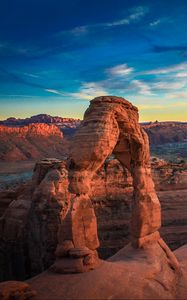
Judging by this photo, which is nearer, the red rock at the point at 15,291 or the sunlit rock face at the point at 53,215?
the red rock at the point at 15,291

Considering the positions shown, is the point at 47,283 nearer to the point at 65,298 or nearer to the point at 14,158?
the point at 65,298

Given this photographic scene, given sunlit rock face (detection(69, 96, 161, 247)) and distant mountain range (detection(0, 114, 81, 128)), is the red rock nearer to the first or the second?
sunlit rock face (detection(69, 96, 161, 247))

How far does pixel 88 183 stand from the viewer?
33.7 feet

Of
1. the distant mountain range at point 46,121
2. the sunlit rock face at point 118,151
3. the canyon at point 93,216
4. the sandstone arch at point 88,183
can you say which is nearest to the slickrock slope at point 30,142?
the distant mountain range at point 46,121

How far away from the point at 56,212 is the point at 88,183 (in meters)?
4.43

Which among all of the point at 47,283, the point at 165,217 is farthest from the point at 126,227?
the point at 47,283

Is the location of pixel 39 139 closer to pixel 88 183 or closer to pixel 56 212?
pixel 56 212

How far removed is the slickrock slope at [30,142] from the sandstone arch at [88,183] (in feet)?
266

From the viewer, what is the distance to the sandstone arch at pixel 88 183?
977 cm

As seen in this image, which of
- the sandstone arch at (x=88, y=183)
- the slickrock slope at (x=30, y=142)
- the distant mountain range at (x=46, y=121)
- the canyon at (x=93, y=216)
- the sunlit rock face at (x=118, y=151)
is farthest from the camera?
the distant mountain range at (x=46, y=121)

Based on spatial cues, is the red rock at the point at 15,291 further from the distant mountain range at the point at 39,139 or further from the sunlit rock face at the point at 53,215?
the distant mountain range at the point at 39,139

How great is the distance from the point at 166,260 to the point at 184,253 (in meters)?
2.58

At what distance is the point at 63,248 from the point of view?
9.79m

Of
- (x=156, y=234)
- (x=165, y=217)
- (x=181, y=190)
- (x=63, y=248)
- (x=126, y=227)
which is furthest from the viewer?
(x=181, y=190)
